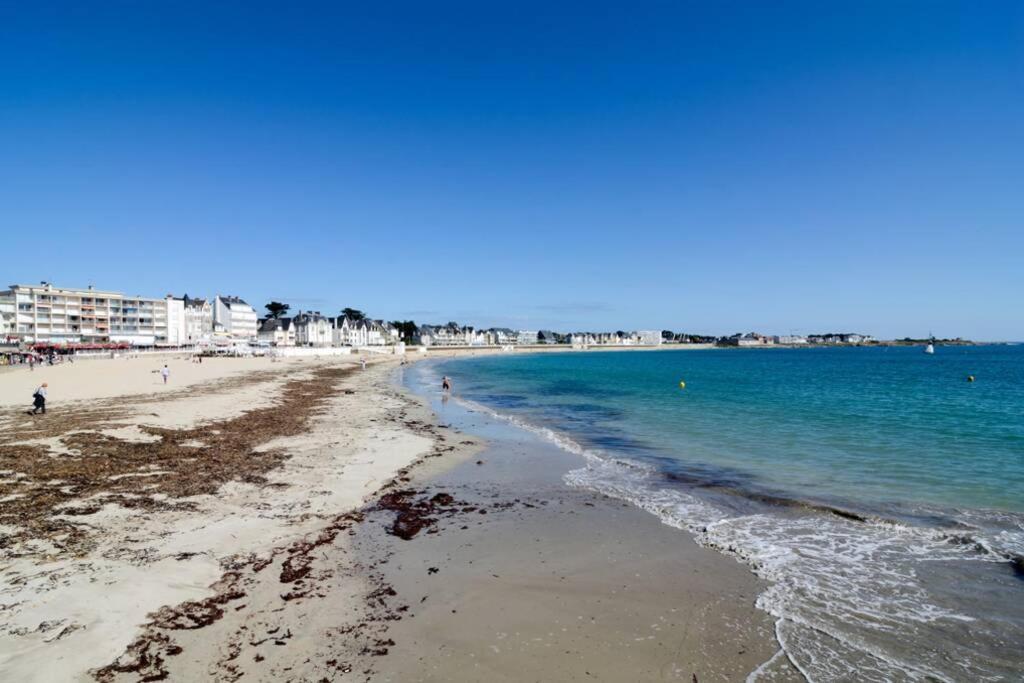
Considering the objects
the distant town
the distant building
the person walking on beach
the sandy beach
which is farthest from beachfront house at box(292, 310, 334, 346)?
Answer: the sandy beach

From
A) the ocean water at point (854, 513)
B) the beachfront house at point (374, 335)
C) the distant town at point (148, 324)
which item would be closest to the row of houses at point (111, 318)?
the distant town at point (148, 324)

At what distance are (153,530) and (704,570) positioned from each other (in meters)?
→ 9.07

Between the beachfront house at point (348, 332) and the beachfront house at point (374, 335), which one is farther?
the beachfront house at point (374, 335)

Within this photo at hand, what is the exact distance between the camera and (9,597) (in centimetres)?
640

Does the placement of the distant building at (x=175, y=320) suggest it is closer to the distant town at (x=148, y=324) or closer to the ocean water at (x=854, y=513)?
the distant town at (x=148, y=324)

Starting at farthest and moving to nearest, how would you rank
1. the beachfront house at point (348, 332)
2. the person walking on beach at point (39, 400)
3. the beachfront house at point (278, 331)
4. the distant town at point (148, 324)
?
the beachfront house at point (348, 332) → the beachfront house at point (278, 331) → the distant town at point (148, 324) → the person walking on beach at point (39, 400)

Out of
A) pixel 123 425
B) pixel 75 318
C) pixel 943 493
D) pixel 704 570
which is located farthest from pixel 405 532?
pixel 75 318

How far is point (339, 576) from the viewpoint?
763 centimetres

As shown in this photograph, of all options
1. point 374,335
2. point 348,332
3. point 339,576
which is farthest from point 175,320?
point 339,576

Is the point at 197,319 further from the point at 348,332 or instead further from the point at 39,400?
the point at 39,400

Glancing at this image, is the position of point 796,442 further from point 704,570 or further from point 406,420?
point 406,420

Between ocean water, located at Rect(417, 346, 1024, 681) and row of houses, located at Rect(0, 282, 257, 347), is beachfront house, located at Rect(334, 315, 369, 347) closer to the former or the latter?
row of houses, located at Rect(0, 282, 257, 347)

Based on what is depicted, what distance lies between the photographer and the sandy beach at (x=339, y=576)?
5.58m

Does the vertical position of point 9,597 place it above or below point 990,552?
above
